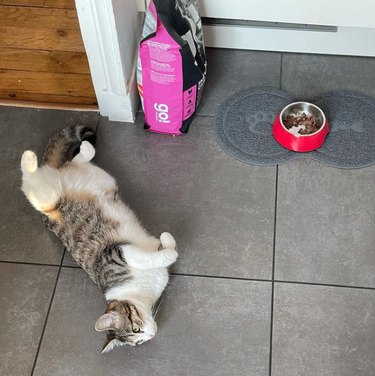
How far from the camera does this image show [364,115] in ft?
6.06

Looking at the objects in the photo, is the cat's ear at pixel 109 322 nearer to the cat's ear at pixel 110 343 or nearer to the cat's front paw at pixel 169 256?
the cat's ear at pixel 110 343

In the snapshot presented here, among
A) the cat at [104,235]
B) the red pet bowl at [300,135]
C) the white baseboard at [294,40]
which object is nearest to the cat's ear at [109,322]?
the cat at [104,235]

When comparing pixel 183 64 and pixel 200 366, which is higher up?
pixel 183 64

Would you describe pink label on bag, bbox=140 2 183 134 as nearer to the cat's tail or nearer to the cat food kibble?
the cat's tail

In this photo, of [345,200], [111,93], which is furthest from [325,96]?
[111,93]

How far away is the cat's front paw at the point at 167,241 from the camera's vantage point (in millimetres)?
1534

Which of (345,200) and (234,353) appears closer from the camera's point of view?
(234,353)

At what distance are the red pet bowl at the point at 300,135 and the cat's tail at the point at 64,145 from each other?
643 mm

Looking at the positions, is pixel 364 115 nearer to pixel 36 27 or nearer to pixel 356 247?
pixel 356 247

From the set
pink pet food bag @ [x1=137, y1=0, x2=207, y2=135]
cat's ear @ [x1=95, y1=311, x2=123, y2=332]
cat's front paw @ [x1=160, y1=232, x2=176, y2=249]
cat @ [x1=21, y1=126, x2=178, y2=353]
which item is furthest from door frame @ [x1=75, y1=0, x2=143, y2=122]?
cat's ear @ [x1=95, y1=311, x2=123, y2=332]

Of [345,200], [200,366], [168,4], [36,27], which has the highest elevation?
[168,4]

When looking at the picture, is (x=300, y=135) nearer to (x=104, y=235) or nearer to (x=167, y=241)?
(x=167, y=241)

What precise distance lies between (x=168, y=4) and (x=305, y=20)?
0.48 metres

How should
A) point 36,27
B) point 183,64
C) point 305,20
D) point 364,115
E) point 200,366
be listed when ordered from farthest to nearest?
point 36,27 < point 364,115 < point 305,20 < point 183,64 < point 200,366
